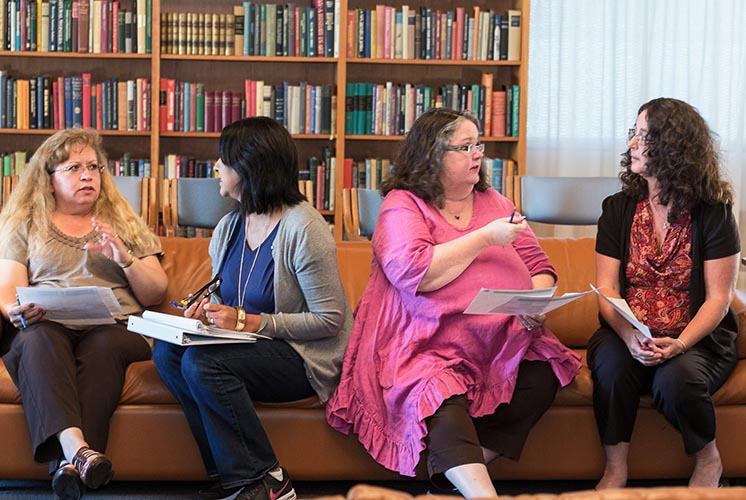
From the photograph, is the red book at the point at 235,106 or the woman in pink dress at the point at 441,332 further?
the red book at the point at 235,106

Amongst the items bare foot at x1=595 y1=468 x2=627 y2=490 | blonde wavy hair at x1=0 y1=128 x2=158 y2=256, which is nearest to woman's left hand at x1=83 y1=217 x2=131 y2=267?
blonde wavy hair at x1=0 y1=128 x2=158 y2=256

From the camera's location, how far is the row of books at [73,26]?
203 inches

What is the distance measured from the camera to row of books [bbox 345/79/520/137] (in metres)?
5.35

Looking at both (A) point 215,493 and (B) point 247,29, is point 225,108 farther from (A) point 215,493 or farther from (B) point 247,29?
(A) point 215,493

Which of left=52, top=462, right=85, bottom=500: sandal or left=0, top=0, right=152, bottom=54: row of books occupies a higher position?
left=0, top=0, right=152, bottom=54: row of books

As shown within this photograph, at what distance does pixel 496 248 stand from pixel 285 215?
0.59 metres

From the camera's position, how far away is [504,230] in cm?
254

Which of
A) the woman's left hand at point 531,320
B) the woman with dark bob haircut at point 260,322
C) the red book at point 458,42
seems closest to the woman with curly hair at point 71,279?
the woman with dark bob haircut at point 260,322

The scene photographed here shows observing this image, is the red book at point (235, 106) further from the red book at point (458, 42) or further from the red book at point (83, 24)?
the red book at point (458, 42)

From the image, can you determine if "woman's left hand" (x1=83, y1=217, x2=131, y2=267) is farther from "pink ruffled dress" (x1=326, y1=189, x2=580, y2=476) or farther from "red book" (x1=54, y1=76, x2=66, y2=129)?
"red book" (x1=54, y1=76, x2=66, y2=129)

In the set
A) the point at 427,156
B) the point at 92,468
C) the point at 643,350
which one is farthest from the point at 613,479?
the point at 92,468

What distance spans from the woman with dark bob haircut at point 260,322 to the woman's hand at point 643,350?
30.9 inches

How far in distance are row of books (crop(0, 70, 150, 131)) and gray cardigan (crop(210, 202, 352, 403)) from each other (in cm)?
280

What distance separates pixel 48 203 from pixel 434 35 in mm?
2818
